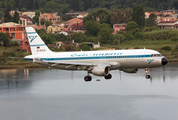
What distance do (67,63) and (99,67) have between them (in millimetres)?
6586

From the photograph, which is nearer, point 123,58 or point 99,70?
point 99,70

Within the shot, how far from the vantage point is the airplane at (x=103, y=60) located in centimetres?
6581

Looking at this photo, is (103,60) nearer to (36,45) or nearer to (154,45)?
(36,45)

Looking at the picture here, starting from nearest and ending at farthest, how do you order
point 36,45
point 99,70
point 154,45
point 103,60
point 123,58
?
point 99,70, point 123,58, point 103,60, point 36,45, point 154,45

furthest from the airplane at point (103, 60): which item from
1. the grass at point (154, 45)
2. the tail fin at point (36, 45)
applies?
the grass at point (154, 45)

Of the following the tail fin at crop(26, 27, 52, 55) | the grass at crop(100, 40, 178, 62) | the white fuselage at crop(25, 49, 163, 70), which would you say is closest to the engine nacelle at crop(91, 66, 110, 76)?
the white fuselage at crop(25, 49, 163, 70)

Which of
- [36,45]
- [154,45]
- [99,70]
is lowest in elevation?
[99,70]

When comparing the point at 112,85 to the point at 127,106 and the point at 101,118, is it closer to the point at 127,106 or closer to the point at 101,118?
the point at 127,106

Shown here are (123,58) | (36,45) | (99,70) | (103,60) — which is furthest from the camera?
(36,45)

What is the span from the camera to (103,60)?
6800 cm

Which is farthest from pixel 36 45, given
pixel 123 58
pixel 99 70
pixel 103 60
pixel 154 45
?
pixel 154 45

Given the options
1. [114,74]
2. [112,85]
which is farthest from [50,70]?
[112,85]

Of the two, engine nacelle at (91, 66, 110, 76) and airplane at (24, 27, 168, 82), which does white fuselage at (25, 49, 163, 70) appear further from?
engine nacelle at (91, 66, 110, 76)

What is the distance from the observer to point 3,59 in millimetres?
114688
